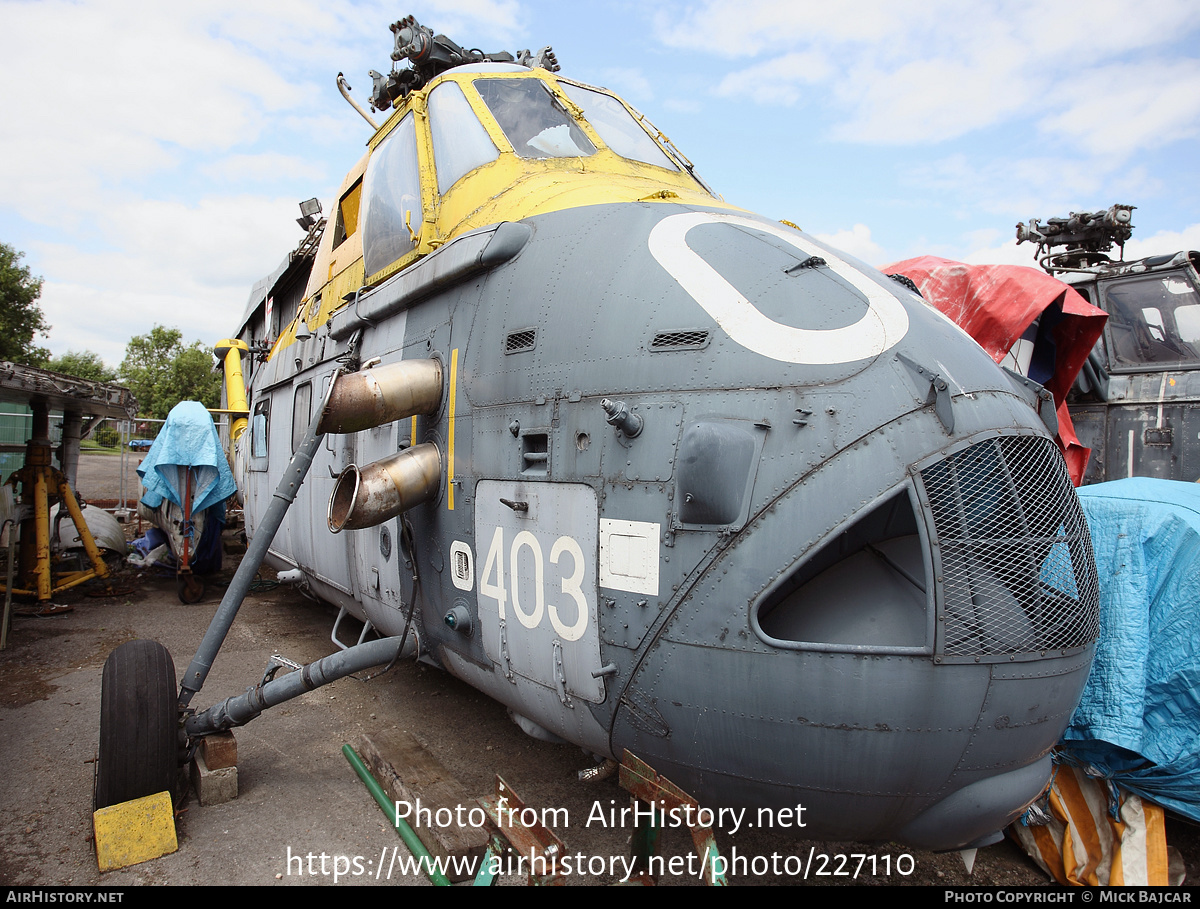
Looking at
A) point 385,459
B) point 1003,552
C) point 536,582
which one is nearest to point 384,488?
point 385,459

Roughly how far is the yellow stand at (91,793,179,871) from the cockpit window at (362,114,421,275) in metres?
3.30

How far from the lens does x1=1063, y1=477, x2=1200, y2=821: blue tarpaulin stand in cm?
327

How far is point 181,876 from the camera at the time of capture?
318cm

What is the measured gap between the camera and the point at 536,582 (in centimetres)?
304

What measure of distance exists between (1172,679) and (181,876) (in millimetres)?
4615

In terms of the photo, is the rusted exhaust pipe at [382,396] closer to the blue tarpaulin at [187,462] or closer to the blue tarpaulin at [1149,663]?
the blue tarpaulin at [1149,663]

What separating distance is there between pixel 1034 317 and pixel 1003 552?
3.71 meters

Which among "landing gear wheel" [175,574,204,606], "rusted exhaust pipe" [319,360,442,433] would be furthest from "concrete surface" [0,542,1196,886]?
"landing gear wheel" [175,574,204,606]

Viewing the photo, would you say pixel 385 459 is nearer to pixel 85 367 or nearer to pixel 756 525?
pixel 756 525

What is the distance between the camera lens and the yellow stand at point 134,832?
3.24 metres

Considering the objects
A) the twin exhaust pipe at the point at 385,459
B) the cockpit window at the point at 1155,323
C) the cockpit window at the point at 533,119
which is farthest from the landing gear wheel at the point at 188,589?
the cockpit window at the point at 1155,323

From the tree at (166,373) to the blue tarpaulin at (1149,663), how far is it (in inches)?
2394

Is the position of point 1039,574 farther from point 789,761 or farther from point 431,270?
point 431,270

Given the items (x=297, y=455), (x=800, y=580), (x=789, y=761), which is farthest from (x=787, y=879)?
(x=297, y=455)
